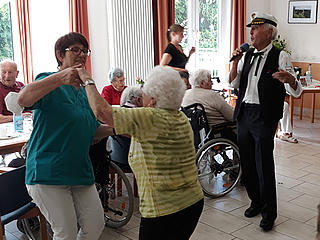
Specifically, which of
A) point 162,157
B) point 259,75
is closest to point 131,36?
point 259,75

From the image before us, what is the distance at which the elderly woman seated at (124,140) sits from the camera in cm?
309

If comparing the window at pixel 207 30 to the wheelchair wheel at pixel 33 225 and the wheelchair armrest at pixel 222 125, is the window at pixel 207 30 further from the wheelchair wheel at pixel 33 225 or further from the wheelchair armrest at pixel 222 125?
the wheelchair wheel at pixel 33 225

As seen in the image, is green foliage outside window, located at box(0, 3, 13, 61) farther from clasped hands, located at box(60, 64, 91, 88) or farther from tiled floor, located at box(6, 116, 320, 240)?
clasped hands, located at box(60, 64, 91, 88)

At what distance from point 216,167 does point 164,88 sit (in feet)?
6.72

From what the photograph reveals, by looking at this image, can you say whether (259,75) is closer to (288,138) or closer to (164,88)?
(164,88)

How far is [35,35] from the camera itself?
5.30m

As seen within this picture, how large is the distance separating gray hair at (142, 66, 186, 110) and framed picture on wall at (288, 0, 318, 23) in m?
6.33

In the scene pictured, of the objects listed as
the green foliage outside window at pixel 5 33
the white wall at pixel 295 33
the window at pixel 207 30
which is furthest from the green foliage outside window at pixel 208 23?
the green foliage outside window at pixel 5 33

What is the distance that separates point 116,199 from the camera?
3555mm

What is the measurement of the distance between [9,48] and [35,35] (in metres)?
0.38

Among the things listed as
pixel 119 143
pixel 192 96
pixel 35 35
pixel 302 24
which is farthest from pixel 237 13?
pixel 119 143

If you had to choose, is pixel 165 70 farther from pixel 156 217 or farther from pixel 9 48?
pixel 9 48

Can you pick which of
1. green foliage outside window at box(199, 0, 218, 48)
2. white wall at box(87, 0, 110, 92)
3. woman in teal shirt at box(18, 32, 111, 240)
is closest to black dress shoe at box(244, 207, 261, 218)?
woman in teal shirt at box(18, 32, 111, 240)

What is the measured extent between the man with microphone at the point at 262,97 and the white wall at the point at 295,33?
15.7ft
